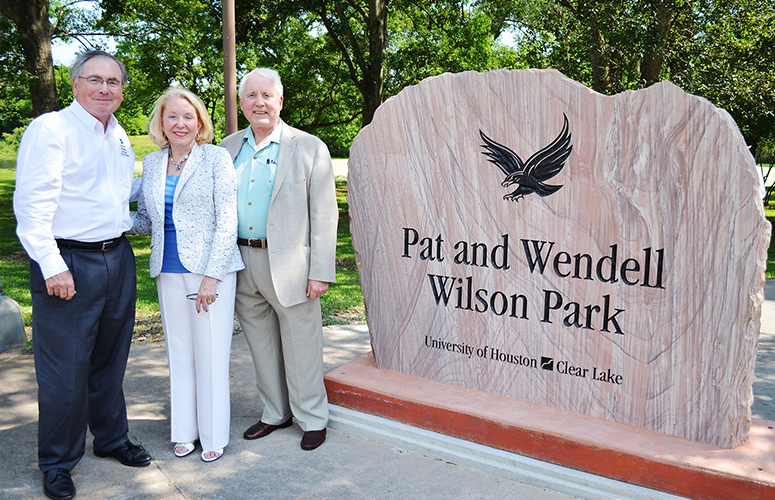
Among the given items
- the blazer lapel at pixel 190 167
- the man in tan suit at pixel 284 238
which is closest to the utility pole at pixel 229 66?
the man in tan suit at pixel 284 238

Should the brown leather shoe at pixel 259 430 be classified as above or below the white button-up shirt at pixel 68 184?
below

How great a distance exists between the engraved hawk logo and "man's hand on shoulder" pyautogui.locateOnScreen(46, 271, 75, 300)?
2048 mm

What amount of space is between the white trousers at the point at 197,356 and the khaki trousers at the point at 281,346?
0.14 m

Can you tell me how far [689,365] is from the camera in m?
2.87

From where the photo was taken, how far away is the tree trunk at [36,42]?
370 inches

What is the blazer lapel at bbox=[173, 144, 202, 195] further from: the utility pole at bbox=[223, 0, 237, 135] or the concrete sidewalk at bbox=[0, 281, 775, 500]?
the utility pole at bbox=[223, 0, 237, 135]

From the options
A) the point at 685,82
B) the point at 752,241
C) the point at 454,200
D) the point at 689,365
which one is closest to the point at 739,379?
the point at 689,365

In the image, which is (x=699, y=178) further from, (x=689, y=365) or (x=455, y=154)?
(x=455, y=154)

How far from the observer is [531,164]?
3145 mm

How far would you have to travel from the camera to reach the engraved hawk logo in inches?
120

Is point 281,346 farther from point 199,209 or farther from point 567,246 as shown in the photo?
point 567,246

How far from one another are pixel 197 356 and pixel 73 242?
81 centimetres

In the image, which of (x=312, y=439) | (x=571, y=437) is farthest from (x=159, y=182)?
(x=571, y=437)

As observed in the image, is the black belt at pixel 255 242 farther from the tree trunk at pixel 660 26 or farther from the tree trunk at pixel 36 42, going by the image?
the tree trunk at pixel 660 26
